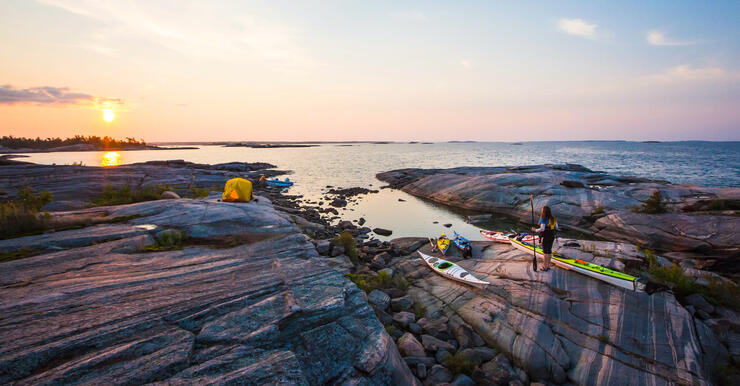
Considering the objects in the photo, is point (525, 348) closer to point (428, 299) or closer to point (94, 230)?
point (428, 299)

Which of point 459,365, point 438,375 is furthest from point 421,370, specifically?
point 459,365

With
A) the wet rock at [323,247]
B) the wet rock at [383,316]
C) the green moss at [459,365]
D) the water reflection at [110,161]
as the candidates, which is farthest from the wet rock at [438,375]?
the water reflection at [110,161]

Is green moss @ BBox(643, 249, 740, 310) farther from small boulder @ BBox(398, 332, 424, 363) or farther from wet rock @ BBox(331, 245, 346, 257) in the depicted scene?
wet rock @ BBox(331, 245, 346, 257)

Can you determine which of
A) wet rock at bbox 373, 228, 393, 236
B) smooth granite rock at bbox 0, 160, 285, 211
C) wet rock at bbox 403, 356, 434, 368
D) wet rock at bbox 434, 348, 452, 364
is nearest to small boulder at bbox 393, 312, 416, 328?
wet rock at bbox 434, 348, 452, 364

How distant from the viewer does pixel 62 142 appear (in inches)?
5551

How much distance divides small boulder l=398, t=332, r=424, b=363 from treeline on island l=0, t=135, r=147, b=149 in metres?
184

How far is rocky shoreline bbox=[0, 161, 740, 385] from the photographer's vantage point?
5703mm

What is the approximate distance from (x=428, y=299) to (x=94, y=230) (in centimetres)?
1451

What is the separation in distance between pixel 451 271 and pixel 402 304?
12.3 feet

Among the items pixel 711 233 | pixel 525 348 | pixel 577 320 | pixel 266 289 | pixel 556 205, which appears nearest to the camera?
pixel 266 289

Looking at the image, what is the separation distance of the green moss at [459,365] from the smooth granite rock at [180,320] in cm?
241

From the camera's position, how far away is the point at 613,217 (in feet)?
81.8

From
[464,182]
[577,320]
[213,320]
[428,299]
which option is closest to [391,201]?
[464,182]

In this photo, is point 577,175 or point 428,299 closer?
point 428,299
